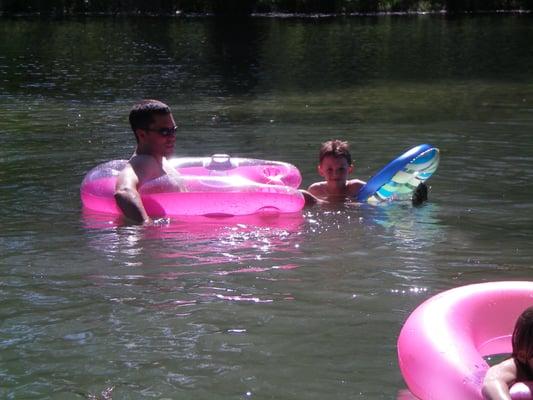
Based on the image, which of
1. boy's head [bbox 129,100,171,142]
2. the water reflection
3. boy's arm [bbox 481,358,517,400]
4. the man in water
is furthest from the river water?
boy's head [bbox 129,100,171,142]

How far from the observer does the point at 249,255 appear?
16.9 feet

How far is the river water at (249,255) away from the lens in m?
3.59

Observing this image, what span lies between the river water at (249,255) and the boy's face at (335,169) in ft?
0.90

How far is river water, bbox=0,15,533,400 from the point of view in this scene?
3588mm

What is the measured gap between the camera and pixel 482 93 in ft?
44.6

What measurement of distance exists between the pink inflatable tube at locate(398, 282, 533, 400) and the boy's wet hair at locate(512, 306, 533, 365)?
0.32ft

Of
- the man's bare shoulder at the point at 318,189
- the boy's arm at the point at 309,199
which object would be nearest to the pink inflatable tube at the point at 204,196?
the boy's arm at the point at 309,199

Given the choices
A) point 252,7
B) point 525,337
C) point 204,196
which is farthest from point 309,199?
point 252,7

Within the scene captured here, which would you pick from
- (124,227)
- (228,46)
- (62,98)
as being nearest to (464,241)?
(124,227)

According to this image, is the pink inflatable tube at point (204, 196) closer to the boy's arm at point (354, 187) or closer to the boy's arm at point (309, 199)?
the boy's arm at point (309, 199)

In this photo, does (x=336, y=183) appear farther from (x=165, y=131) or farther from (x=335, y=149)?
(x=165, y=131)

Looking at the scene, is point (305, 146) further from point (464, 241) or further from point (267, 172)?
point (464, 241)

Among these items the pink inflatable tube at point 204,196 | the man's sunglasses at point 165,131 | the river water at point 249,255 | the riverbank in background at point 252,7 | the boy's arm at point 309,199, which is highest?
the riverbank in background at point 252,7

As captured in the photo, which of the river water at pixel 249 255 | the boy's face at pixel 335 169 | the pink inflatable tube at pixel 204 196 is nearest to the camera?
the river water at pixel 249 255
